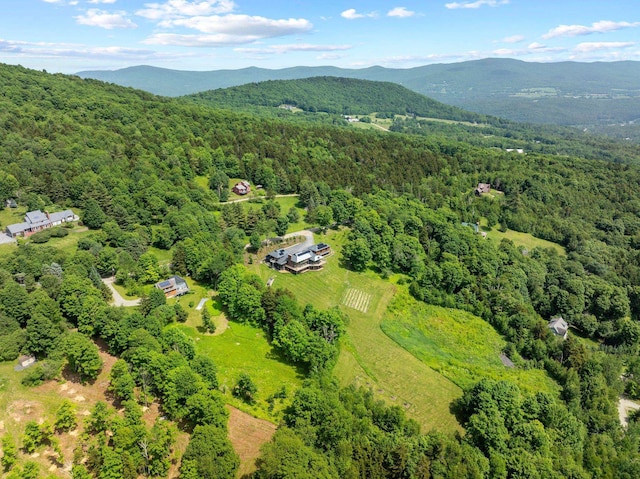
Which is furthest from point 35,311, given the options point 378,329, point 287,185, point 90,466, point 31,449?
point 287,185

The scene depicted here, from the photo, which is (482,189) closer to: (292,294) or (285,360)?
(292,294)

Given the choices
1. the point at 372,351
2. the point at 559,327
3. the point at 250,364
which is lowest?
the point at 559,327

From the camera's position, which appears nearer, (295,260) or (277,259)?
(295,260)

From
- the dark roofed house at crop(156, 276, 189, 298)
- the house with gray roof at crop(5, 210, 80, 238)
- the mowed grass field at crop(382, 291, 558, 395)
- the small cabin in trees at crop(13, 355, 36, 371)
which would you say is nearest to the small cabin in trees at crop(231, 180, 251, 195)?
the house with gray roof at crop(5, 210, 80, 238)

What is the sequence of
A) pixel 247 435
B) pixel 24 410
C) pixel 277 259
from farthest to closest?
1. pixel 277 259
2. pixel 247 435
3. pixel 24 410

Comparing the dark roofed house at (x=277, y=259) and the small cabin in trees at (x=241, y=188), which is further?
the small cabin in trees at (x=241, y=188)

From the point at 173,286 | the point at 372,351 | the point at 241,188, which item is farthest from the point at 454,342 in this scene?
the point at 241,188

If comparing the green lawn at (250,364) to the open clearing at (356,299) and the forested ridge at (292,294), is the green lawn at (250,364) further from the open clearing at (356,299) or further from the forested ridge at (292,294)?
the open clearing at (356,299)

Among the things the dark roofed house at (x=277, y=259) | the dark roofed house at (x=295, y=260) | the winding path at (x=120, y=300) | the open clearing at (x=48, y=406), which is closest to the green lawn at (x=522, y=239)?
the dark roofed house at (x=295, y=260)
